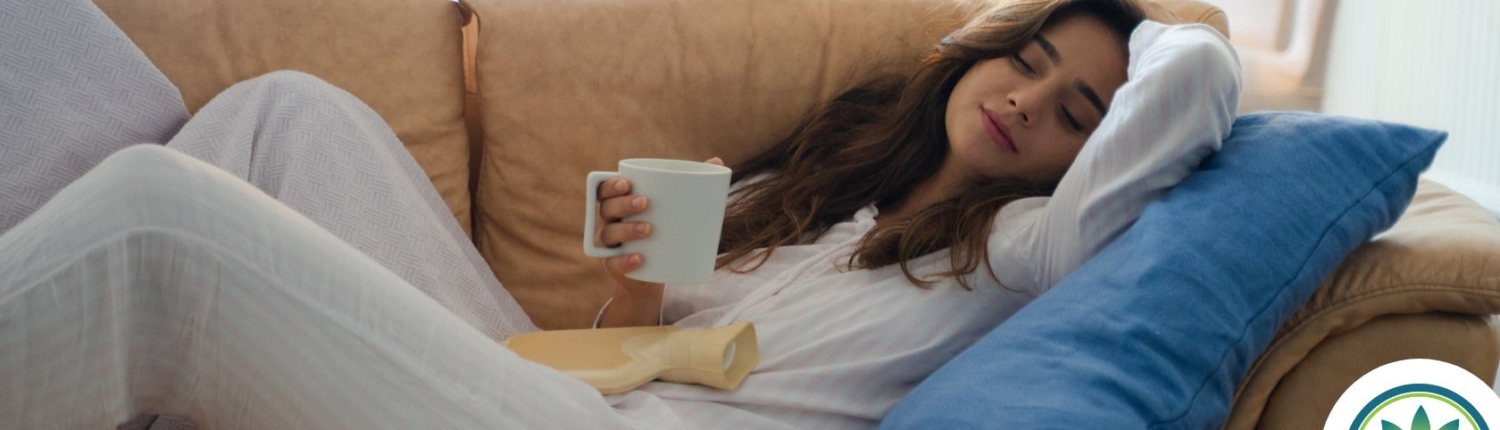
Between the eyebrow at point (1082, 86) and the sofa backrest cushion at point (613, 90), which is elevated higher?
the eyebrow at point (1082, 86)

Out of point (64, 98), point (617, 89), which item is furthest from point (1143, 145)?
point (64, 98)

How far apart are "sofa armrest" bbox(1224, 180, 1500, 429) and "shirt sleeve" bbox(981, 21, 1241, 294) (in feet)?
0.55

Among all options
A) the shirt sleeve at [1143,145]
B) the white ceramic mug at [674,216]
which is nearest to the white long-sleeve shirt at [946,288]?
the shirt sleeve at [1143,145]

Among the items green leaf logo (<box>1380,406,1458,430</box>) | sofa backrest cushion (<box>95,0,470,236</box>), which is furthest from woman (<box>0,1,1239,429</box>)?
green leaf logo (<box>1380,406,1458,430</box>)

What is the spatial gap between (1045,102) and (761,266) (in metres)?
0.37

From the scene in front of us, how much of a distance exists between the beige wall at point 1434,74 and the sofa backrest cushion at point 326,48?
66.2 inches

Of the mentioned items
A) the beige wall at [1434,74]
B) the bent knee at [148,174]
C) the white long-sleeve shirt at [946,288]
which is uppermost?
the bent knee at [148,174]

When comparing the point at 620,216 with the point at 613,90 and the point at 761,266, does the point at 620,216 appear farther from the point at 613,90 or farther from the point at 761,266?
the point at 613,90

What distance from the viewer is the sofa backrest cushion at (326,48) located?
1539 mm

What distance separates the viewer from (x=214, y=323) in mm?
828

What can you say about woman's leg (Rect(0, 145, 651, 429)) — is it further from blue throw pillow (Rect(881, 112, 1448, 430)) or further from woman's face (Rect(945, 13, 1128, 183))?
woman's face (Rect(945, 13, 1128, 183))

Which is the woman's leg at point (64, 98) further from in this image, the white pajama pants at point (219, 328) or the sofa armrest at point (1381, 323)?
the sofa armrest at point (1381, 323)

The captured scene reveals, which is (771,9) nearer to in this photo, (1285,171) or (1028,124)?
(1028,124)

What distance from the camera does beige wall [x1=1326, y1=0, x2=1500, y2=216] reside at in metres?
2.00
